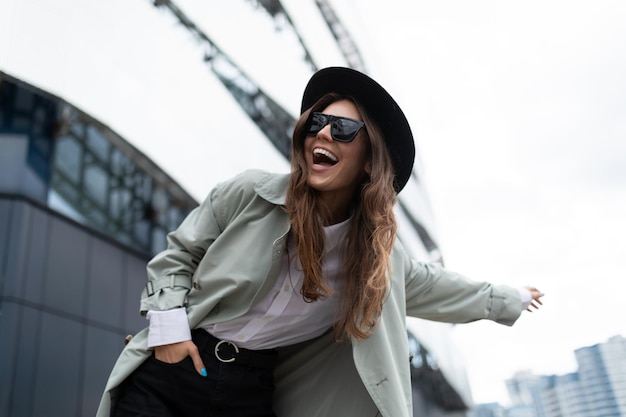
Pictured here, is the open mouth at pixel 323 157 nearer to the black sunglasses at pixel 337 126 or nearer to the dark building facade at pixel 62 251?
the black sunglasses at pixel 337 126

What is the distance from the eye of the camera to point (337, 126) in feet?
6.78

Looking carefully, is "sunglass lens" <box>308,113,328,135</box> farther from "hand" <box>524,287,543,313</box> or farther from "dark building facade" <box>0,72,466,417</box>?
"dark building facade" <box>0,72,466,417</box>

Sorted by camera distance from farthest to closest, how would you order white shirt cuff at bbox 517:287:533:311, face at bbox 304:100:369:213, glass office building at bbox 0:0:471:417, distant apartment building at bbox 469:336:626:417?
1. glass office building at bbox 0:0:471:417
2. distant apartment building at bbox 469:336:626:417
3. white shirt cuff at bbox 517:287:533:311
4. face at bbox 304:100:369:213

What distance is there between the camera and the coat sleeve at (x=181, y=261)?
1.97m

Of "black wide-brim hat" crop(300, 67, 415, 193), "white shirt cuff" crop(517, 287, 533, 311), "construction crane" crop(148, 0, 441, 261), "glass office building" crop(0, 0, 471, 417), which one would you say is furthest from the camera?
"construction crane" crop(148, 0, 441, 261)

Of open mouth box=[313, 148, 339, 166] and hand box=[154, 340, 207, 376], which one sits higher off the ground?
open mouth box=[313, 148, 339, 166]

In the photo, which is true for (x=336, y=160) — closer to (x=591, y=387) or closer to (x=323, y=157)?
Result: (x=323, y=157)

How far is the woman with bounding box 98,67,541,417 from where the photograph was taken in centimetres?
194

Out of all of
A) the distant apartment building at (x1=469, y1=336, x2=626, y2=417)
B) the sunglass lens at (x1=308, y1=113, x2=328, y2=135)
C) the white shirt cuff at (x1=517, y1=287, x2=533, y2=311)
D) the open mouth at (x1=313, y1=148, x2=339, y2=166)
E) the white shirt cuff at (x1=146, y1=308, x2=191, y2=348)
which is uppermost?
Answer: the sunglass lens at (x1=308, y1=113, x2=328, y2=135)

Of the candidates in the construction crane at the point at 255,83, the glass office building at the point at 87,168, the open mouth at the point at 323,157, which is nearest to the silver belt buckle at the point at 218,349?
the open mouth at the point at 323,157

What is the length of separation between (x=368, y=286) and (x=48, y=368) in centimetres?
822

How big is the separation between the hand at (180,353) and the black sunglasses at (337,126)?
2.78ft

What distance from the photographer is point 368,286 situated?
196 cm

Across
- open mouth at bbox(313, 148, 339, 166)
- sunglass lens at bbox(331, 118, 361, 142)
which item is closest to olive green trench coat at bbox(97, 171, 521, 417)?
open mouth at bbox(313, 148, 339, 166)
